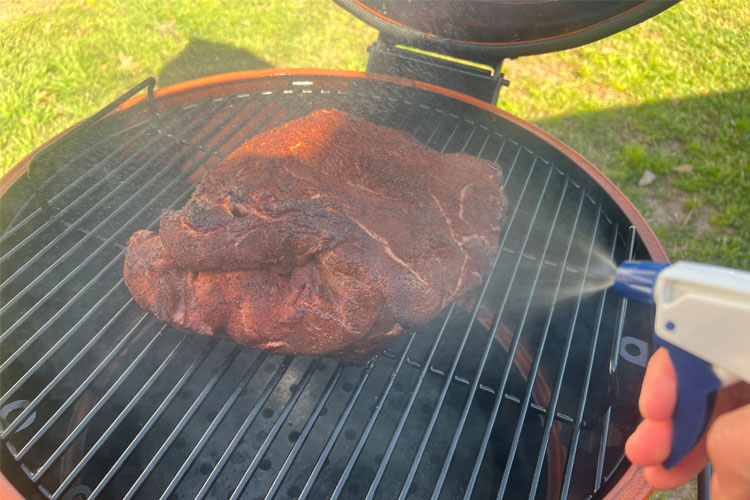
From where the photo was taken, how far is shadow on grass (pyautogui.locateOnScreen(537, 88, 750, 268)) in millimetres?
4297

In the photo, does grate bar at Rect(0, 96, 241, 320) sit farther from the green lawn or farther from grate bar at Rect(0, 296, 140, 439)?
the green lawn

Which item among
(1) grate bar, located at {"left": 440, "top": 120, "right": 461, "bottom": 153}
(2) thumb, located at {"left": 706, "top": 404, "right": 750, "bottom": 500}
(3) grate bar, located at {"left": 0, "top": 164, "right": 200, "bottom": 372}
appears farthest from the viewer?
(1) grate bar, located at {"left": 440, "top": 120, "right": 461, "bottom": 153}

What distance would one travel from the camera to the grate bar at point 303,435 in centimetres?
166

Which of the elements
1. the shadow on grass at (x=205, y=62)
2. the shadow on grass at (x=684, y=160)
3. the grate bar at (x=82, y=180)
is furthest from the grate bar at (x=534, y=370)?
the shadow on grass at (x=205, y=62)

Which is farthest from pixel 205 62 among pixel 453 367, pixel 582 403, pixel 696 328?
pixel 696 328

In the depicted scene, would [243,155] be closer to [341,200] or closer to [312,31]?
[341,200]

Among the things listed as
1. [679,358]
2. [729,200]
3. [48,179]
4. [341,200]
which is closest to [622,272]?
[679,358]

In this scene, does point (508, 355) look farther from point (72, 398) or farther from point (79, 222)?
point (79, 222)

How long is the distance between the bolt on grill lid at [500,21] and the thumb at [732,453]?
1981 millimetres

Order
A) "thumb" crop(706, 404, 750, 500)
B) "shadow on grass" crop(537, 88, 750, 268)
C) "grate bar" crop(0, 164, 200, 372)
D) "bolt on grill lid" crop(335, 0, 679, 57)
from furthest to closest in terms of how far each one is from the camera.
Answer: "shadow on grass" crop(537, 88, 750, 268) → "bolt on grill lid" crop(335, 0, 679, 57) → "grate bar" crop(0, 164, 200, 372) → "thumb" crop(706, 404, 750, 500)

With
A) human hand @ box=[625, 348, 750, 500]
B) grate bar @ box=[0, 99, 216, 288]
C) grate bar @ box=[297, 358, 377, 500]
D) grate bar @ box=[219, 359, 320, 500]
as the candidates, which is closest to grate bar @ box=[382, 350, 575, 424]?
grate bar @ box=[297, 358, 377, 500]

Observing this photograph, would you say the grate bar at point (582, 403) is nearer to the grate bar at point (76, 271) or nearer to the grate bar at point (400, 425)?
the grate bar at point (400, 425)

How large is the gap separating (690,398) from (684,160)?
4.39 meters

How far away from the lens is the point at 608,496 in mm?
1609
